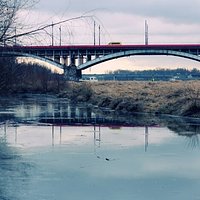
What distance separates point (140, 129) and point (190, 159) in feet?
25.8

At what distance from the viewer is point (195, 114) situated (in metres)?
28.1

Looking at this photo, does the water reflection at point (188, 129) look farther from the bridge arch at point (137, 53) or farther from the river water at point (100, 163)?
the bridge arch at point (137, 53)

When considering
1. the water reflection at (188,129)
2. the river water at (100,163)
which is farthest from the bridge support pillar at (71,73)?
the river water at (100,163)

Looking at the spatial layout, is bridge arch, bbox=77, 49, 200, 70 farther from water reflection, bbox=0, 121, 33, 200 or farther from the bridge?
water reflection, bbox=0, 121, 33, 200

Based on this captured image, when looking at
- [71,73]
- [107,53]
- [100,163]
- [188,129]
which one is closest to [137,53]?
[107,53]

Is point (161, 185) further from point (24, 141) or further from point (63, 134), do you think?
point (63, 134)

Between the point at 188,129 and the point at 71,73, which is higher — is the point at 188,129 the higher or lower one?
the lower one

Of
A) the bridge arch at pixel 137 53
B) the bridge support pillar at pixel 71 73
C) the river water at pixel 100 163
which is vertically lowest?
the river water at pixel 100 163

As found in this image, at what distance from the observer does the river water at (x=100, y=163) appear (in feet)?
32.8

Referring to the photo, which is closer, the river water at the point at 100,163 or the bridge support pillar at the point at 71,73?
the river water at the point at 100,163

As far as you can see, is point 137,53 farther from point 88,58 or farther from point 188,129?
point 188,129

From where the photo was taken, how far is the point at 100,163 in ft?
43.4

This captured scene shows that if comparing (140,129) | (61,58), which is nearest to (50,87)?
(61,58)

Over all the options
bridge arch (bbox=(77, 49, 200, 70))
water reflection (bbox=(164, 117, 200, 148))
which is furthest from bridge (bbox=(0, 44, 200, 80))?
water reflection (bbox=(164, 117, 200, 148))
